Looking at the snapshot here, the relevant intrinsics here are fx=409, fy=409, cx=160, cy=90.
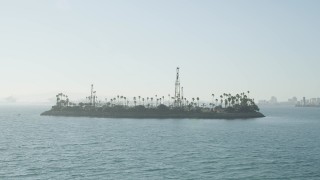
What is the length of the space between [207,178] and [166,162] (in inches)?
480

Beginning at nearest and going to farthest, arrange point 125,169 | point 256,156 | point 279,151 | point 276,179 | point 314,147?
1. point 276,179
2. point 125,169
3. point 256,156
4. point 279,151
5. point 314,147

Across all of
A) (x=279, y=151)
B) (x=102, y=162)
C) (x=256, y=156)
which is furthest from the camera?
(x=279, y=151)

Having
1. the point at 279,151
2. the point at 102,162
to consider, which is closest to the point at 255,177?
the point at 102,162

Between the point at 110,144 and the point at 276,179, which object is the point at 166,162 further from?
the point at 110,144

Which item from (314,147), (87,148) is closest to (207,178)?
(87,148)

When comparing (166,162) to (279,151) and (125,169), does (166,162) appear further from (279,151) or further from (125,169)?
(279,151)

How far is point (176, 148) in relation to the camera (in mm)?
77938

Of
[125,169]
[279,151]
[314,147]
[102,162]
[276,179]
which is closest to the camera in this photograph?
[276,179]

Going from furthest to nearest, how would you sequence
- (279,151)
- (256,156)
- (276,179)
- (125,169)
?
(279,151) → (256,156) → (125,169) → (276,179)

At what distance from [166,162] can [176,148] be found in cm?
1755

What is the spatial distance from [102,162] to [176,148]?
2130 cm

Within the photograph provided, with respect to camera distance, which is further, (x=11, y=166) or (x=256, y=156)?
(x=256, y=156)

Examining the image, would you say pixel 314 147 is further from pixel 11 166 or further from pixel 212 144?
pixel 11 166

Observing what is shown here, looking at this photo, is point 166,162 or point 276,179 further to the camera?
point 166,162
